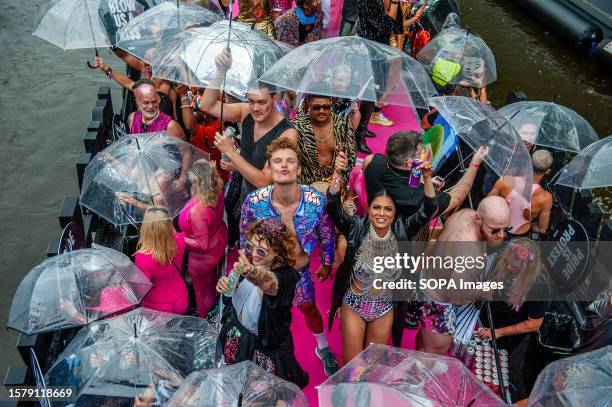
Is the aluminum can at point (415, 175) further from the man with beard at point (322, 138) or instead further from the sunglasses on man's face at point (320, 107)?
the sunglasses on man's face at point (320, 107)

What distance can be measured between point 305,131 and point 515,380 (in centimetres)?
245

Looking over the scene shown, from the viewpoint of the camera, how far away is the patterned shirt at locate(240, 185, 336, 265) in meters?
4.28

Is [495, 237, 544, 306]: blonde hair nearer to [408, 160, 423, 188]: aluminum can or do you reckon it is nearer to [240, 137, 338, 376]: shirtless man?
[408, 160, 423, 188]: aluminum can

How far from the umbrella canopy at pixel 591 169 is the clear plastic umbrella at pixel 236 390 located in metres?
3.05

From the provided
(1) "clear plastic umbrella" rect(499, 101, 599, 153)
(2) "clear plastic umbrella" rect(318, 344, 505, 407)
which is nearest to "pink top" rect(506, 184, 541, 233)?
(1) "clear plastic umbrella" rect(499, 101, 599, 153)

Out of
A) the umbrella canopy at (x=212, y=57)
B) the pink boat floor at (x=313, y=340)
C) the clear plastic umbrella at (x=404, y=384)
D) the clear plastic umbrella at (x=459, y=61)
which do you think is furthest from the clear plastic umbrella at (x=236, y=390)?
the clear plastic umbrella at (x=459, y=61)

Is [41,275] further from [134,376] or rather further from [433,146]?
[433,146]

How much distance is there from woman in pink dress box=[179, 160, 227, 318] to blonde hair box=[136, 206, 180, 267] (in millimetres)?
396

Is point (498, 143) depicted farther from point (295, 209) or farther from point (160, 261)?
point (160, 261)

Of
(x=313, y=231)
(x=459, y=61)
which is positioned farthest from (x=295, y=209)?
(x=459, y=61)

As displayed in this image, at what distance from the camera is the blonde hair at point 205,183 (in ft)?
15.3

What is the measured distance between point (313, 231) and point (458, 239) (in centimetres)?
101

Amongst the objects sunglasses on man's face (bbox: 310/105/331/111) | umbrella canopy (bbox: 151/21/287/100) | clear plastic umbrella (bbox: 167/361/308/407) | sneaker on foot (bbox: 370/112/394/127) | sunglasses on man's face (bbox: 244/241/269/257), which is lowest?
sneaker on foot (bbox: 370/112/394/127)

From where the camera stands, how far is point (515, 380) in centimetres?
465
